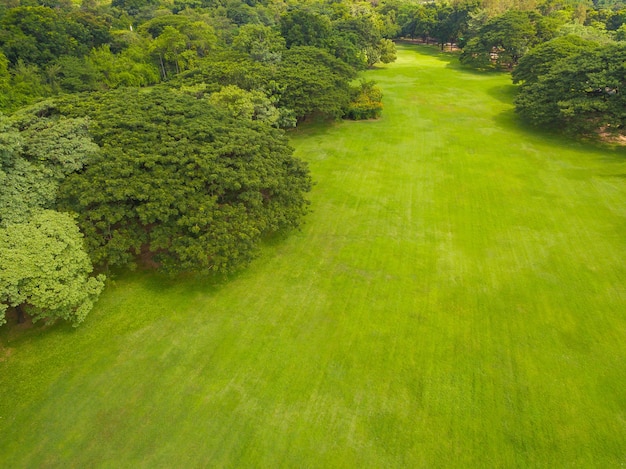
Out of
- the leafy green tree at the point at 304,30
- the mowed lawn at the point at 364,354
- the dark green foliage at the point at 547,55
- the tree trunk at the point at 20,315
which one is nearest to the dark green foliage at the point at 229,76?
the mowed lawn at the point at 364,354

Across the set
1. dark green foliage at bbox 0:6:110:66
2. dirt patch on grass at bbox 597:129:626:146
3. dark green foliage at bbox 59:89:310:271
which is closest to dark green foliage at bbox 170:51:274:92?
dark green foliage at bbox 59:89:310:271

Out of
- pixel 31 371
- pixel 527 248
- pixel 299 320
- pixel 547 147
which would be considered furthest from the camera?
pixel 547 147

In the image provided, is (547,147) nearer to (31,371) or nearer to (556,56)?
(556,56)

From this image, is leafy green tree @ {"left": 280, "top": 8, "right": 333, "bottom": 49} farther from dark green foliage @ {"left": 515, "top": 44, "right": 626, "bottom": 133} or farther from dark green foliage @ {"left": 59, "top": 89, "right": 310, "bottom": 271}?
dark green foliage @ {"left": 59, "top": 89, "right": 310, "bottom": 271}

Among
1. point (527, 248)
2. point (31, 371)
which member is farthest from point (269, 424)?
point (527, 248)

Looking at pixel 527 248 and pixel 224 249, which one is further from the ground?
pixel 224 249

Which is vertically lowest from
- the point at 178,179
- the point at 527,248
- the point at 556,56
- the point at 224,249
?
the point at 527,248

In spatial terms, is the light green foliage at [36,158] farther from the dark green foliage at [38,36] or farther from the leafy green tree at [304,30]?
the leafy green tree at [304,30]
